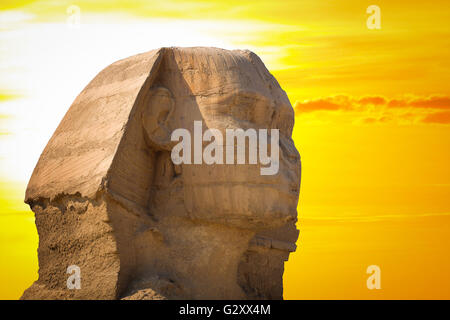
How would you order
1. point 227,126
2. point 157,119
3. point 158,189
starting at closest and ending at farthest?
A: point 227,126 → point 157,119 → point 158,189

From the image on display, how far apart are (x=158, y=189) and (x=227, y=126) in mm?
1214

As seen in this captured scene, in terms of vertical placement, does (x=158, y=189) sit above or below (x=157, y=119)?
below

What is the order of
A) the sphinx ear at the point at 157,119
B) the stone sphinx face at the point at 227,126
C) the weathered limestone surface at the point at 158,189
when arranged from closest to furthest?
the weathered limestone surface at the point at 158,189
the stone sphinx face at the point at 227,126
the sphinx ear at the point at 157,119

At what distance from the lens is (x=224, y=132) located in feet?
34.4

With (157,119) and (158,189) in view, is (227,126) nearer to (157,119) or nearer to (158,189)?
(157,119)

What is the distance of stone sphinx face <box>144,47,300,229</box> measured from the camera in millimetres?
10445

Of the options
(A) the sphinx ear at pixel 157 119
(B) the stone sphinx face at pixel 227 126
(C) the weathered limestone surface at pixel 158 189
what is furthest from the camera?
(A) the sphinx ear at pixel 157 119

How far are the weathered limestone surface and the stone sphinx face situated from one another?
0.04 feet

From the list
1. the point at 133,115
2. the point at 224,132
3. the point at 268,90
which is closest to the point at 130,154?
the point at 133,115

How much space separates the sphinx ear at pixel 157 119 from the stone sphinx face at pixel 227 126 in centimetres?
1

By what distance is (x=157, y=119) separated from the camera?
10.7 m

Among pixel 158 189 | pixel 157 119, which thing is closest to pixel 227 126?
pixel 157 119

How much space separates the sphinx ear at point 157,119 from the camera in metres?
10.7

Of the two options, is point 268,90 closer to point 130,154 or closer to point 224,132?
point 224,132
